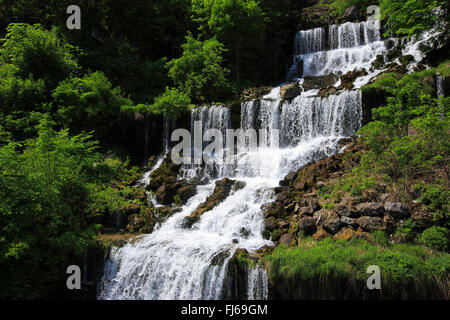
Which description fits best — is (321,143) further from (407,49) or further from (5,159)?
(5,159)

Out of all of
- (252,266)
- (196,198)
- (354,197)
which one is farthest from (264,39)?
(252,266)

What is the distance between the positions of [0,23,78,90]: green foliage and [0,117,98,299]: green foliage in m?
10.7

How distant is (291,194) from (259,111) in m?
7.26

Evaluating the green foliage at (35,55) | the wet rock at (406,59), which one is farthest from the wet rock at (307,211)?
the green foliage at (35,55)

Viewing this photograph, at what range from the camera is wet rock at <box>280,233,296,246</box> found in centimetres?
1006

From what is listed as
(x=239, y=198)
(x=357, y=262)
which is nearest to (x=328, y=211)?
(x=357, y=262)

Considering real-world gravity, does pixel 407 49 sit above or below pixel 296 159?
above

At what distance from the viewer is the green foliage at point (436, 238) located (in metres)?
8.20

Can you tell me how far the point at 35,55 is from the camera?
62.7 ft

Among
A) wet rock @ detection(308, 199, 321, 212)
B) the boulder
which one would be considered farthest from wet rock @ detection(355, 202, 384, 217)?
the boulder

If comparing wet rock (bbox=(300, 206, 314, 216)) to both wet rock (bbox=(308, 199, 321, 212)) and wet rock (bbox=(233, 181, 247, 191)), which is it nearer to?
wet rock (bbox=(308, 199, 321, 212))

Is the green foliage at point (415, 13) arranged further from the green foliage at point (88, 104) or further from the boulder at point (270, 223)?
the green foliage at point (88, 104)

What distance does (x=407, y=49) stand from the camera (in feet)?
65.8

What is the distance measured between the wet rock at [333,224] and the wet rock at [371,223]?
0.61 metres
